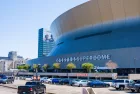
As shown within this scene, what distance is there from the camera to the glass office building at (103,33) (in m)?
78.8

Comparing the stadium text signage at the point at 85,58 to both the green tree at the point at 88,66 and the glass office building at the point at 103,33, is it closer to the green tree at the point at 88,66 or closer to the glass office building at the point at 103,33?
the glass office building at the point at 103,33

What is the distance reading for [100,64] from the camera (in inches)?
3285

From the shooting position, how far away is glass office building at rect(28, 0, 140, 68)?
78812 millimetres

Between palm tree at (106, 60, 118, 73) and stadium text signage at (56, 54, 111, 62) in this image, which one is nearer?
palm tree at (106, 60, 118, 73)

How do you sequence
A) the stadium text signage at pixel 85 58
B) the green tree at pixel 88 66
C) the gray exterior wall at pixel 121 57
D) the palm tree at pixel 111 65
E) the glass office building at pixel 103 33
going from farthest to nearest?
the stadium text signage at pixel 85 58 < the green tree at pixel 88 66 < the glass office building at pixel 103 33 < the palm tree at pixel 111 65 < the gray exterior wall at pixel 121 57

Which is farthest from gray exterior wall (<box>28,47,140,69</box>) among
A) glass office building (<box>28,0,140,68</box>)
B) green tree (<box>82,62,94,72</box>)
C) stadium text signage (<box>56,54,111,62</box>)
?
green tree (<box>82,62,94,72</box>)

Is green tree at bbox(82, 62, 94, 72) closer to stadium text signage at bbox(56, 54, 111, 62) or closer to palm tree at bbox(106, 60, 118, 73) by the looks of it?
stadium text signage at bbox(56, 54, 111, 62)

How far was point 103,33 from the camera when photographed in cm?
9412

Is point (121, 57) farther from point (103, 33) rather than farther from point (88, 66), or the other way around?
point (103, 33)

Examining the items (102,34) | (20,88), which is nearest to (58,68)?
(102,34)

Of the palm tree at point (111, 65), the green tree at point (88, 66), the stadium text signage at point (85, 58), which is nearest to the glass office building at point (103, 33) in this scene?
the stadium text signage at point (85, 58)

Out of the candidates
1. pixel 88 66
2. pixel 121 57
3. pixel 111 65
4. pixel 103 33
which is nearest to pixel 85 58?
pixel 88 66

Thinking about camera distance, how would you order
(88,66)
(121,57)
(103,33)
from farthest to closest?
(103,33), (88,66), (121,57)

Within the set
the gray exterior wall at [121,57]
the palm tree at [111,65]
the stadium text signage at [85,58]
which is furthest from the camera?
the stadium text signage at [85,58]
